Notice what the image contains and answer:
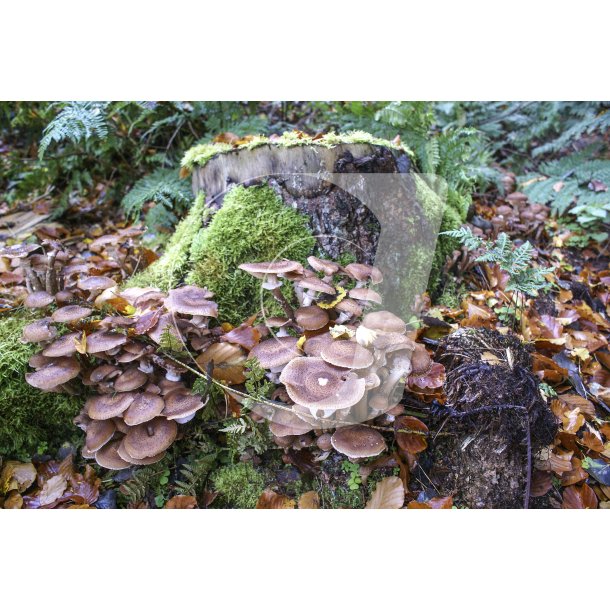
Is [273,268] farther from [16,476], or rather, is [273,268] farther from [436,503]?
[16,476]

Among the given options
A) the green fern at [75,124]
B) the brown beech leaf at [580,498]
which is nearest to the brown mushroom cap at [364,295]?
the brown beech leaf at [580,498]

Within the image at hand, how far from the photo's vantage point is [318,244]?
3807 mm

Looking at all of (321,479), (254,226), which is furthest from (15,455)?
(254,226)

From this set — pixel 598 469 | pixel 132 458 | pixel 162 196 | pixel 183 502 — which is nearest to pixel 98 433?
pixel 132 458

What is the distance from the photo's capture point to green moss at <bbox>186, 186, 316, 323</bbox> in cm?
367

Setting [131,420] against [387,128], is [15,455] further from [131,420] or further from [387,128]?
[387,128]

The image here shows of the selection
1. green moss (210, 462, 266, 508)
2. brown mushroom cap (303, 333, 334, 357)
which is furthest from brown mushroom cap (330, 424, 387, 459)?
green moss (210, 462, 266, 508)

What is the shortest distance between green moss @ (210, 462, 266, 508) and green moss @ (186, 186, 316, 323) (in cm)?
116

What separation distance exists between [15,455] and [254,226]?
255 cm

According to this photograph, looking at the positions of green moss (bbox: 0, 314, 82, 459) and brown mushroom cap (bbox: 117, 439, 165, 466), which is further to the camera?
green moss (bbox: 0, 314, 82, 459)

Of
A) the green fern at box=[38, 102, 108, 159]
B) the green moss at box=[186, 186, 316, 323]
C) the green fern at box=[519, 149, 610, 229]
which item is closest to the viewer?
the green moss at box=[186, 186, 316, 323]

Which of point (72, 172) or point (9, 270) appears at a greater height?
point (72, 172)

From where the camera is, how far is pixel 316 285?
117 inches

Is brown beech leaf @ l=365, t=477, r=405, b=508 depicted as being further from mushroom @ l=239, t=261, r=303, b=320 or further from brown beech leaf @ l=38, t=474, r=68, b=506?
brown beech leaf @ l=38, t=474, r=68, b=506
